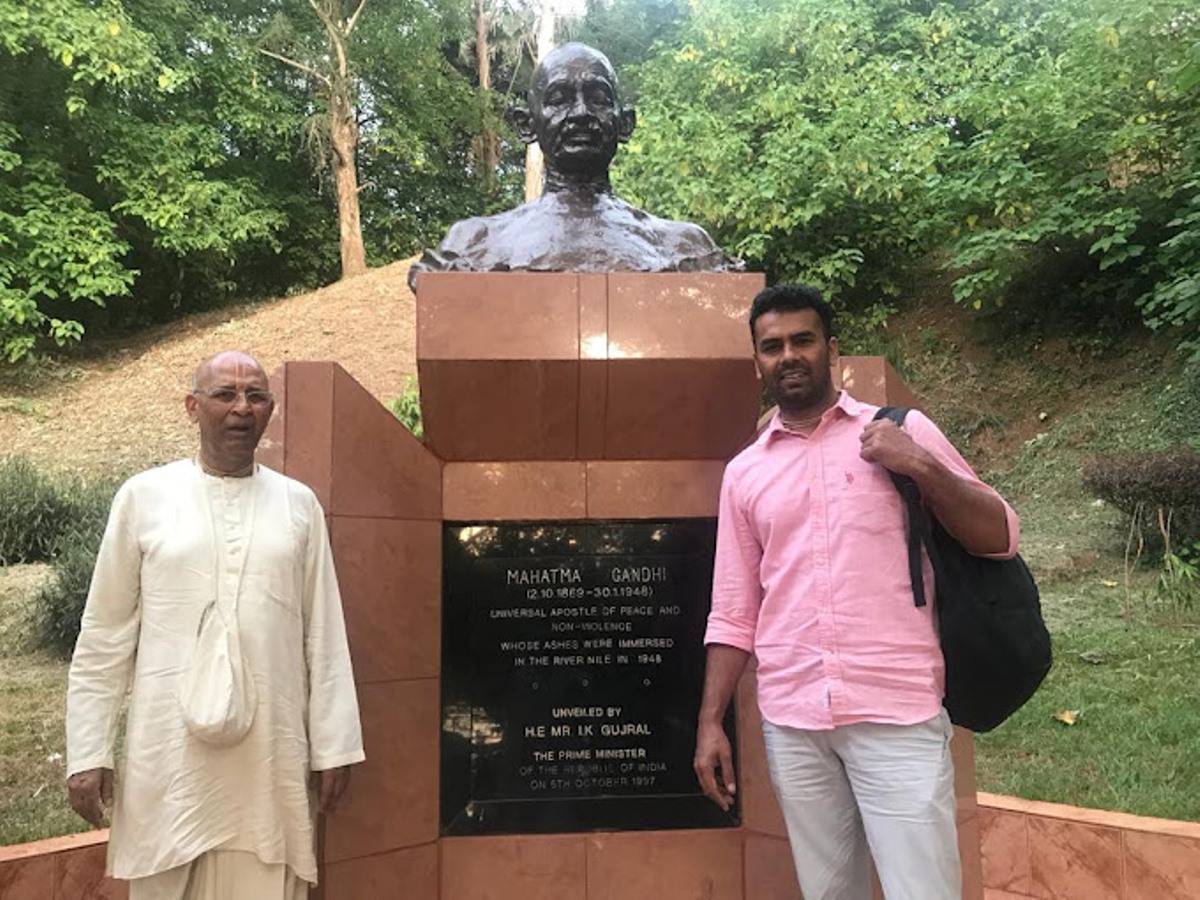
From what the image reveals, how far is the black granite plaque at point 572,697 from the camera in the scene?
2965mm

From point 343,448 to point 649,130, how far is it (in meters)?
9.98

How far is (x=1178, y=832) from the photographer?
122 inches

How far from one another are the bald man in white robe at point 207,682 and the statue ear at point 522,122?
2024 millimetres

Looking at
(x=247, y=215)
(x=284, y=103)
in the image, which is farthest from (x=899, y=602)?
(x=284, y=103)

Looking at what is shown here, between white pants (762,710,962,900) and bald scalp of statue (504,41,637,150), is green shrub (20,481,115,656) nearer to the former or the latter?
bald scalp of statue (504,41,637,150)

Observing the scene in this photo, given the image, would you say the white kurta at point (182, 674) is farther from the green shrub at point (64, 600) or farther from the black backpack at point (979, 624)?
the green shrub at point (64, 600)

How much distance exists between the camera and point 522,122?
397cm

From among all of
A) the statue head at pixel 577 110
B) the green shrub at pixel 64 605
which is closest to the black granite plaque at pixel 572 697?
the statue head at pixel 577 110

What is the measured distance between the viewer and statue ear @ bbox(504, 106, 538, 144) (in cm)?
386

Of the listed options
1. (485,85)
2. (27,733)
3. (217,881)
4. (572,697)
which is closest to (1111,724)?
(572,697)

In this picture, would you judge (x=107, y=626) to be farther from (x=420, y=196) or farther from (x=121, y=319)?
(x=420, y=196)

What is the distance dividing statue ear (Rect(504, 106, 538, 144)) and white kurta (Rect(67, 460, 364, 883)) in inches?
85.0

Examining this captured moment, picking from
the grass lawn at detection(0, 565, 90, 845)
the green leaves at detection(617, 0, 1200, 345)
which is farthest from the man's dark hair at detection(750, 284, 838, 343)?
the green leaves at detection(617, 0, 1200, 345)

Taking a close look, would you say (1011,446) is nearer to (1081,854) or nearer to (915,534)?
(1081,854)
